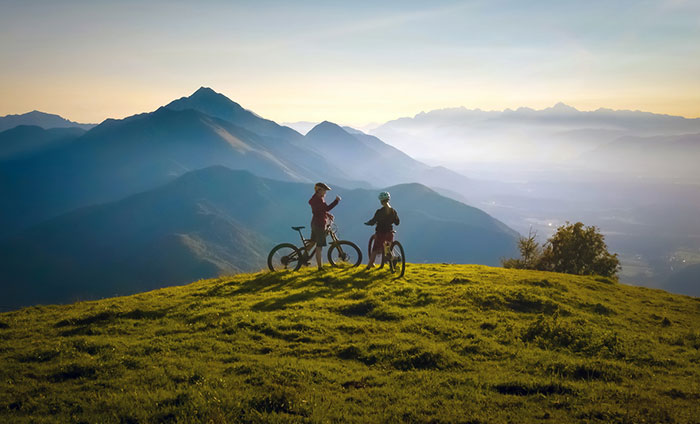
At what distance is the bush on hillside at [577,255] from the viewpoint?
44.0 m

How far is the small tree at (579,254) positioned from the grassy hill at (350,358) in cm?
3151

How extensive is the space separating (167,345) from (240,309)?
3.30 meters

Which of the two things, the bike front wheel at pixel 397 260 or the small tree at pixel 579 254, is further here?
the small tree at pixel 579 254

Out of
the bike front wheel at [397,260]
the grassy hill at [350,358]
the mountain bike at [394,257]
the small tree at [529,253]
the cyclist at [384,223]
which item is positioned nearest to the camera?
the grassy hill at [350,358]

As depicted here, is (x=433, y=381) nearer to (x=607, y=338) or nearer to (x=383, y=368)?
(x=383, y=368)

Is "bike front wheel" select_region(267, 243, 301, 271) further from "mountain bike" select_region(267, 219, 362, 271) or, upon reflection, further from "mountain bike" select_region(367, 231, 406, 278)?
"mountain bike" select_region(367, 231, 406, 278)

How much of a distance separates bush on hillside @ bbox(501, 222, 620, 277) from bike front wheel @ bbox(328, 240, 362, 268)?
32025mm

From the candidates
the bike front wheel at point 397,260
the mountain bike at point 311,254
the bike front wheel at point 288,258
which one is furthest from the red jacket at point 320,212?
the bike front wheel at point 397,260

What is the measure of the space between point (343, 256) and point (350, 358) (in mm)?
9977

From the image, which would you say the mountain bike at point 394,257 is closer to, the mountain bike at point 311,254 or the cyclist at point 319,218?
the mountain bike at point 311,254

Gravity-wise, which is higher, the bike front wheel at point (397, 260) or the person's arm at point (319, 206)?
the person's arm at point (319, 206)

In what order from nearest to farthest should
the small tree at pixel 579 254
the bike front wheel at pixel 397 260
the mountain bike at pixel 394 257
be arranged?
the mountain bike at pixel 394 257 → the bike front wheel at pixel 397 260 → the small tree at pixel 579 254

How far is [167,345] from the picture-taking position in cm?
1031

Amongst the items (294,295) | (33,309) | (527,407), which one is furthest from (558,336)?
(33,309)
